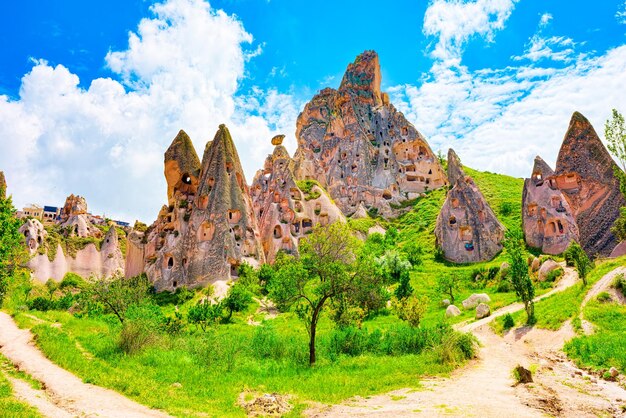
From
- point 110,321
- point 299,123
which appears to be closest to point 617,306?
point 110,321

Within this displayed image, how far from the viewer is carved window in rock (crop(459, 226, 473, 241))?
45.2 metres

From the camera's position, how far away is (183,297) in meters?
39.3

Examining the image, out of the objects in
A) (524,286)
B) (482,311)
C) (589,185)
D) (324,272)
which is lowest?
(482,311)

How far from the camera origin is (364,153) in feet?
236

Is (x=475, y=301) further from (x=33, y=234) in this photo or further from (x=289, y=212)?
(x=33, y=234)

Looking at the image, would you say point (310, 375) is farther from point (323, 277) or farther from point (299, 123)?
point (299, 123)

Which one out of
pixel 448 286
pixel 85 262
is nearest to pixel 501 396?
pixel 448 286

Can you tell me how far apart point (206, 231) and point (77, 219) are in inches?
1725

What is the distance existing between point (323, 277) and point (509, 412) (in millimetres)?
9263

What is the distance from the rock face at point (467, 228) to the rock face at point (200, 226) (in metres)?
20.9

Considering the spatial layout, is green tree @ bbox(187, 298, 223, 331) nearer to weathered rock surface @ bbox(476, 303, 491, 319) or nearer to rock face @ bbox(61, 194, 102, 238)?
weathered rock surface @ bbox(476, 303, 491, 319)

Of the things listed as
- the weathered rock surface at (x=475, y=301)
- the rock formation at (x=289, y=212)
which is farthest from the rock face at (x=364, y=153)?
the weathered rock surface at (x=475, y=301)

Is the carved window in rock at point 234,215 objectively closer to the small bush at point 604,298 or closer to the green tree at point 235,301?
the green tree at point 235,301

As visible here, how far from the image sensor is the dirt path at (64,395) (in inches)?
395
